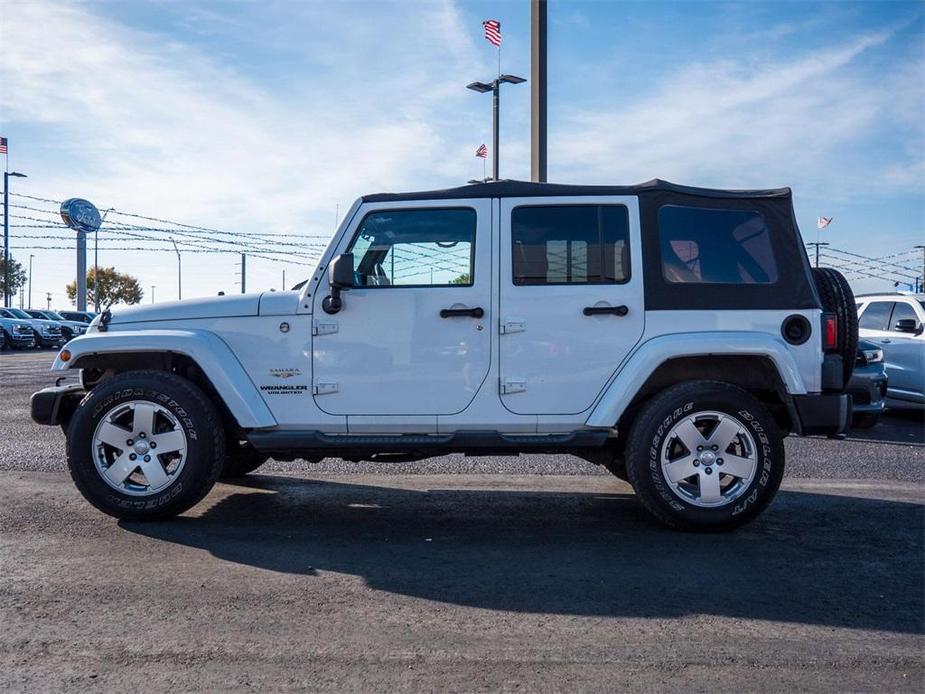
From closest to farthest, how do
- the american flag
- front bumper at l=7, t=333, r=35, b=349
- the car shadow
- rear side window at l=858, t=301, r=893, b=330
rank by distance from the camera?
the car shadow, rear side window at l=858, t=301, r=893, b=330, the american flag, front bumper at l=7, t=333, r=35, b=349

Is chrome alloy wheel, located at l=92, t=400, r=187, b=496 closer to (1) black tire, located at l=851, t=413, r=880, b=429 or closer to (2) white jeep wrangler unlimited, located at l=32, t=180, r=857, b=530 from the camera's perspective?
(2) white jeep wrangler unlimited, located at l=32, t=180, r=857, b=530

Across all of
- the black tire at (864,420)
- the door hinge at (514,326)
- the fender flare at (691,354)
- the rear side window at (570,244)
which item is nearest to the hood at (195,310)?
the door hinge at (514,326)

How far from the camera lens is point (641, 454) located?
468 cm

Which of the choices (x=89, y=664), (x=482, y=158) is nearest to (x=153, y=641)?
(x=89, y=664)

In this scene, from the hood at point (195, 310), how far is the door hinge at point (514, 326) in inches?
60.8

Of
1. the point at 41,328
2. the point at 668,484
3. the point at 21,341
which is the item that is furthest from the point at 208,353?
the point at 41,328

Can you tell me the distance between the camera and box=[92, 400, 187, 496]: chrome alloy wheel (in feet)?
15.7

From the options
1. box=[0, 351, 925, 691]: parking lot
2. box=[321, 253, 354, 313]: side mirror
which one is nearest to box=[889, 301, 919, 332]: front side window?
box=[0, 351, 925, 691]: parking lot

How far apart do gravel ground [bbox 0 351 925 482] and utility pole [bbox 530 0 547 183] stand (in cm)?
496

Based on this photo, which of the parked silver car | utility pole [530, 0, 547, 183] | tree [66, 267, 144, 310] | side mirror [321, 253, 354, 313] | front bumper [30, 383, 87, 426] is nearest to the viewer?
side mirror [321, 253, 354, 313]

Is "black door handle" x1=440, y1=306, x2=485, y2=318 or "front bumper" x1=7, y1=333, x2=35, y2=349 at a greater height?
"front bumper" x1=7, y1=333, x2=35, y2=349

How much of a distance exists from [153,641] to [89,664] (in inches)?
9.7

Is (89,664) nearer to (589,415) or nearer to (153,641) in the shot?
(153,641)

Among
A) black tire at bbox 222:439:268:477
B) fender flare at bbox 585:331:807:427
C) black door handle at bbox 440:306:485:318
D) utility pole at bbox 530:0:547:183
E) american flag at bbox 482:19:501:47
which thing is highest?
american flag at bbox 482:19:501:47
